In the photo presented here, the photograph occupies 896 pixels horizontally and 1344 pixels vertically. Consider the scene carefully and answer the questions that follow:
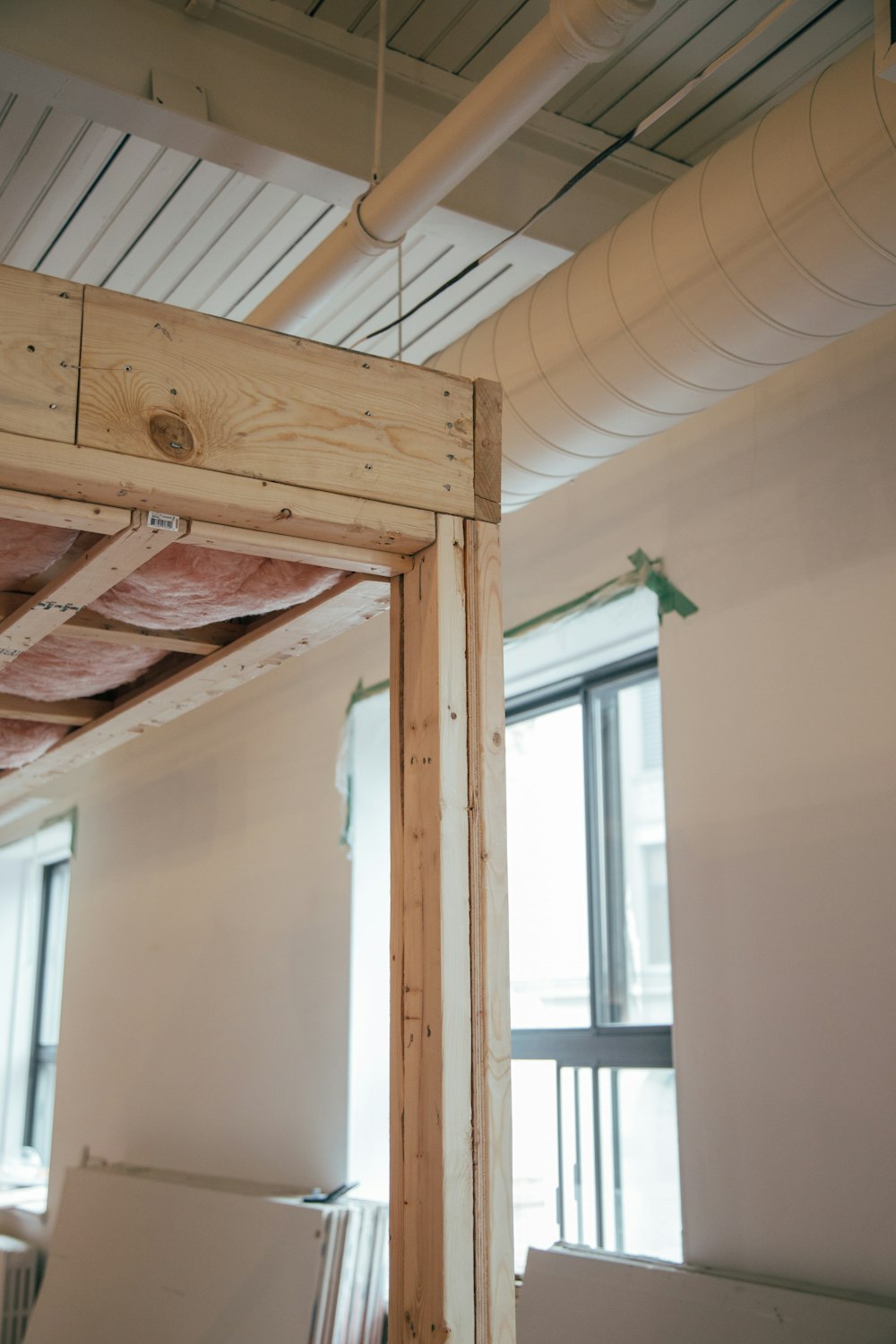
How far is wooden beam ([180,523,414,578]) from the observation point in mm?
1730

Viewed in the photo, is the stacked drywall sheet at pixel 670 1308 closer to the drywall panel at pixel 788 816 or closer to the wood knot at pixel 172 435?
the drywall panel at pixel 788 816

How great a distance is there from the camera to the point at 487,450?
1901mm

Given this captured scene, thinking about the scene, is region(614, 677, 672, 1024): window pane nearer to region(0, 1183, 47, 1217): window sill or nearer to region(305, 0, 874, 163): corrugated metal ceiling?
region(0, 1183, 47, 1217): window sill

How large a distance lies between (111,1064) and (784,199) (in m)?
5.11

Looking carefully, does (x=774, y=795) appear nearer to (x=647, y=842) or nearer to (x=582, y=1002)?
(x=582, y=1002)

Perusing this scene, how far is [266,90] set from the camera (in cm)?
282

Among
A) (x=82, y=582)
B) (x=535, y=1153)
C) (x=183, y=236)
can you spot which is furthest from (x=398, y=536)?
(x=535, y=1153)

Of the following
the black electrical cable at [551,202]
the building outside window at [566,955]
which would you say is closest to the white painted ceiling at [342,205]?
the black electrical cable at [551,202]

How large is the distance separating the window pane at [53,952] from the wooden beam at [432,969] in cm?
602

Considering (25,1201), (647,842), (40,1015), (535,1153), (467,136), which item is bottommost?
(25,1201)

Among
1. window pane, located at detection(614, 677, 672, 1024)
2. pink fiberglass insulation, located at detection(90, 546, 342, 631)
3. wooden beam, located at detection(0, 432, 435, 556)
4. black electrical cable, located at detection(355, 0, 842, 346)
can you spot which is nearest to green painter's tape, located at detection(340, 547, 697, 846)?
black electrical cable, located at detection(355, 0, 842, 346)

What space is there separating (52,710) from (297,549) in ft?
4.19

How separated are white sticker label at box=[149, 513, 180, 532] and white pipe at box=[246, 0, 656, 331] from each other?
105 cm

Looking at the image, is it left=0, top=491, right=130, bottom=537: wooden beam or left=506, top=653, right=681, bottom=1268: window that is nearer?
left=0, top=491, right=130, bottom=537: wooden beam
